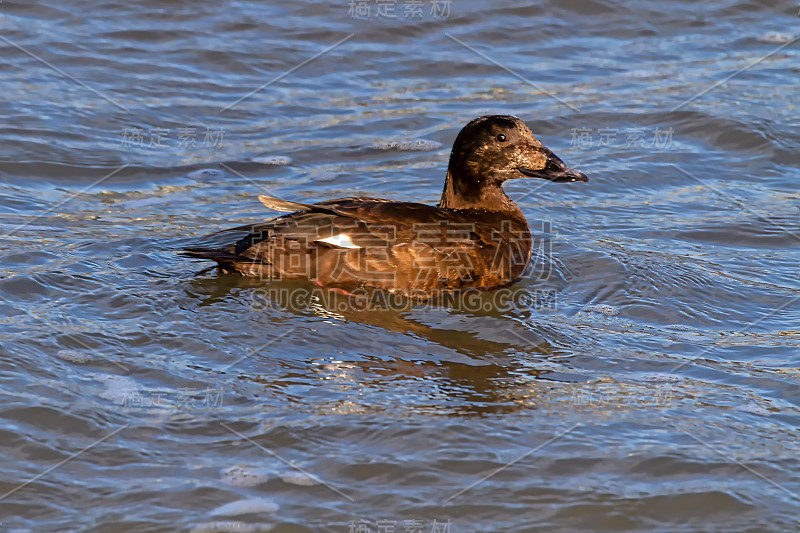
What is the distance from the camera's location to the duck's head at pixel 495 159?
6.50 m

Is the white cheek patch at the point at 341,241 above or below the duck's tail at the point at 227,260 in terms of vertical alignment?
above

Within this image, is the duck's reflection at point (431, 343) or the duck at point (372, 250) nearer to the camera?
the duck's reflection at point (431, 343)

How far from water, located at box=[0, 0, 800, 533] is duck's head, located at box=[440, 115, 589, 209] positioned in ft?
2.11

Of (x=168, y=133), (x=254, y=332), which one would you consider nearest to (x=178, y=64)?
(x=168, y=133)

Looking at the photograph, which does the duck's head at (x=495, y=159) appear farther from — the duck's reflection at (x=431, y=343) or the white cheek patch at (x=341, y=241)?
the white cheek patch at (x=341, y=241)

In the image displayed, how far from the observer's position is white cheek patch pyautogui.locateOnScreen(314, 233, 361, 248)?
5.96 m

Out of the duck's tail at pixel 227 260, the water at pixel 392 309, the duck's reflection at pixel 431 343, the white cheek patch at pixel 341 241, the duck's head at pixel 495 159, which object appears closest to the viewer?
the water at pixel 392 309

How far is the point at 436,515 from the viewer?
156 inches

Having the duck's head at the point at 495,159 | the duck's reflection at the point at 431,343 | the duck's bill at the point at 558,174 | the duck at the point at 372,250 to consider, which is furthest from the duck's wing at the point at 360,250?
the duck's bill at the point at 558,174

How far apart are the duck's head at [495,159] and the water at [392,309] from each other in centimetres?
64

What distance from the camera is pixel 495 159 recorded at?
21.5 feet

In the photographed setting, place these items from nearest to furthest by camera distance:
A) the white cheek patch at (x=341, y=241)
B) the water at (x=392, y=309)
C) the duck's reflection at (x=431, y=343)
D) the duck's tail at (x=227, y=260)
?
the water at (x=392, y=309), the duck's reflection at (x=431, y=343), the duck's tail at (x=227, y=260), the white cheek patch at (x=341, y=241)

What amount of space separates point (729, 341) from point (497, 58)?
579cm

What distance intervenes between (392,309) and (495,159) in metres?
1.38
